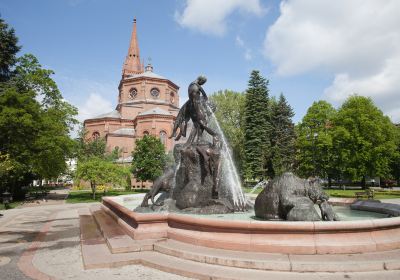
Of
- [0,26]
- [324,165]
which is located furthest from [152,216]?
[324,165]

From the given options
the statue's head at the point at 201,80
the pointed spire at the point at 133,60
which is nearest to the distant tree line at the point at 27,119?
the statue's head at the point at 201,80

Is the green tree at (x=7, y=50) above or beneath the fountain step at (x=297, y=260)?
above

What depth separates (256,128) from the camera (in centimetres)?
4456

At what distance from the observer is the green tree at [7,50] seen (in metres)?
29.4

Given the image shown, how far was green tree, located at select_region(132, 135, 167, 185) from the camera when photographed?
36.2 meters

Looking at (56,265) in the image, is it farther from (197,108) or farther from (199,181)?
(197,108)

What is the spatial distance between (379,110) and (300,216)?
39.7 m

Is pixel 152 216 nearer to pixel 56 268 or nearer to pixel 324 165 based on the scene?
pixel 56 268

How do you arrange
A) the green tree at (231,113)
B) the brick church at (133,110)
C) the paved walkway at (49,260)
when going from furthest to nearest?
the brick church at (133,110) < the green tree at (231,113) < the paved walkway at (49,260)

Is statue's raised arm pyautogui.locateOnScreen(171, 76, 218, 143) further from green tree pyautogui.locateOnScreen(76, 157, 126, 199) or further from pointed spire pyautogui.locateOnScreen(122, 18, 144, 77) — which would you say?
pointed spire pyautogui.locateOnScreen(122, 18, 144, 77)

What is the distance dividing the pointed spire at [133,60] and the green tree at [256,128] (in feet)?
121

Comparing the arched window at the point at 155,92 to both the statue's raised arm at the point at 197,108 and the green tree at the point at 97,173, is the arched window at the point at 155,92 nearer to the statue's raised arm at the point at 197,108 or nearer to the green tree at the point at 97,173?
the green tree at the point at 97,173

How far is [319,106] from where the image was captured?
4325 centimetres

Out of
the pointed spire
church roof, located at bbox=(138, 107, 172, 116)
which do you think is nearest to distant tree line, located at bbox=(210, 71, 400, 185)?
church roof, located at bbox=(138, 107, 172, 116)
